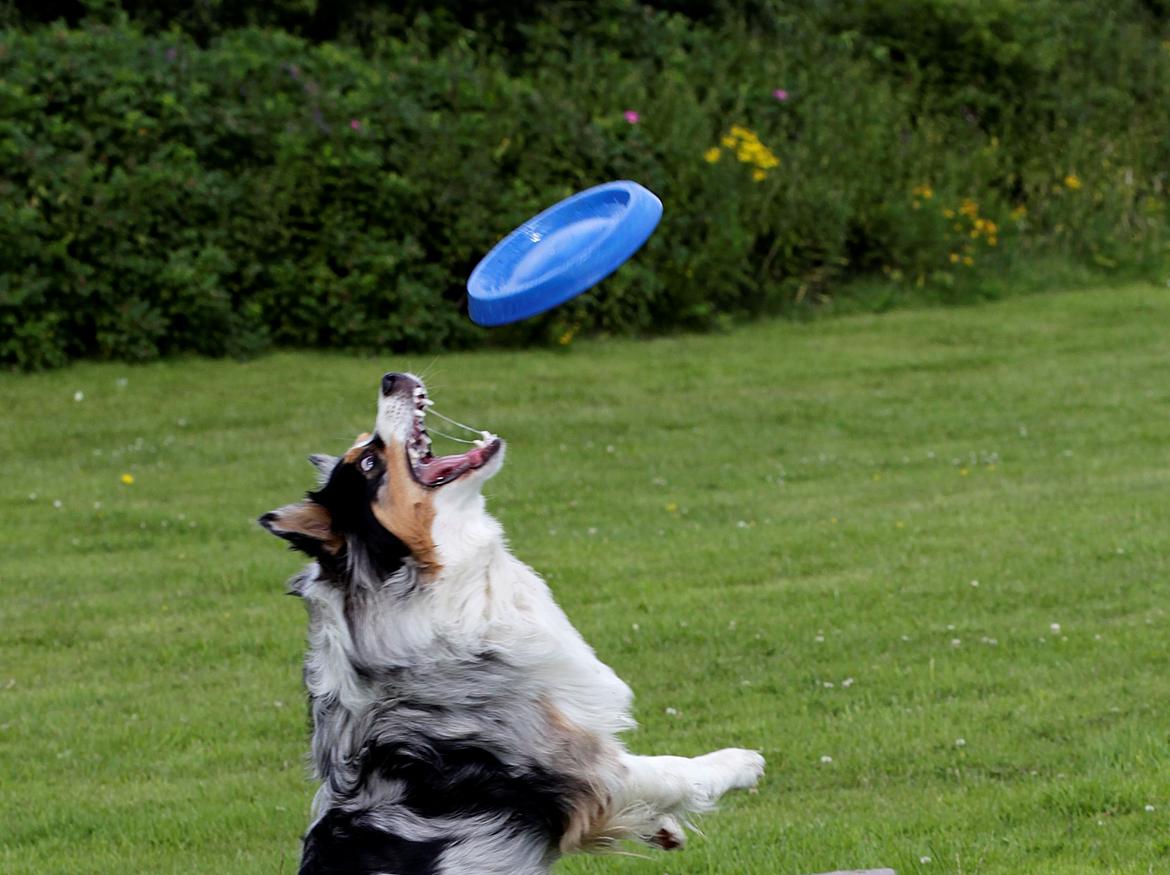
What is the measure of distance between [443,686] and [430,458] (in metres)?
0.75

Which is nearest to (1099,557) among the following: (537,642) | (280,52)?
(537,642)

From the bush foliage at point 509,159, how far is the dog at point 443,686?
34.6 ft

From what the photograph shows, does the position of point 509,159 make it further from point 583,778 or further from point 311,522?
point 583,778

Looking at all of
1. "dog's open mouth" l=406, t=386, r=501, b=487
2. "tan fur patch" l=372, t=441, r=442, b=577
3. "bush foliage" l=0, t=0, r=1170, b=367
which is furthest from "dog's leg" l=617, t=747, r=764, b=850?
"bush foliage" l=0, t=0, r=1170, b=367

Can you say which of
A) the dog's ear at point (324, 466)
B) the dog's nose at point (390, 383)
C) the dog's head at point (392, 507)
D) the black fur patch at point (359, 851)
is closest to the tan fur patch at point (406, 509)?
the dog's head at point (392, 507)

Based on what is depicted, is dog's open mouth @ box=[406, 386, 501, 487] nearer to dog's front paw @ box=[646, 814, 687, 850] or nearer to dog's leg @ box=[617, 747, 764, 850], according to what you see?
dog's leg @ box=[617, 747, 764, 850]

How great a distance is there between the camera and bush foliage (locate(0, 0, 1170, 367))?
592 inches

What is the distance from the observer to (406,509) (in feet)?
15.8

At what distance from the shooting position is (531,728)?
4691 millimetres

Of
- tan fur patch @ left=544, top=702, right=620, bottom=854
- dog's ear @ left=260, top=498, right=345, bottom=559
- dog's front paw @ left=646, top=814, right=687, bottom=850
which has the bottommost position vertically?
dog's front paw @ left=646, top=814, right=687, bottom=850

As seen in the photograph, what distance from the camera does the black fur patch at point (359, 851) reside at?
4.21m

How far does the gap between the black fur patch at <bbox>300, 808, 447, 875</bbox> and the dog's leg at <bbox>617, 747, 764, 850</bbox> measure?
0.74 m

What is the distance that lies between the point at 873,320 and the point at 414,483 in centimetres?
1376

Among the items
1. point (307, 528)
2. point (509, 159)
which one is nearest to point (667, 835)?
point (307, 528)
